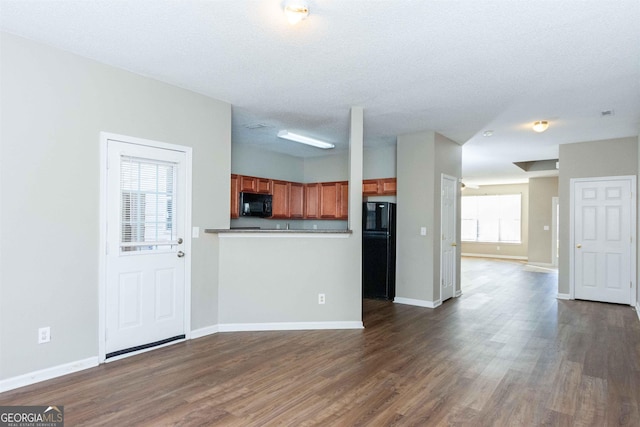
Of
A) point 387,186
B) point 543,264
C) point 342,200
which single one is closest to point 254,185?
point 342,200

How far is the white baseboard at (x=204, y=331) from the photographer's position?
13.4ft

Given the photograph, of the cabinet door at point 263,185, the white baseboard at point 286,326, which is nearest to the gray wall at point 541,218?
the cabinet door at point 263,185

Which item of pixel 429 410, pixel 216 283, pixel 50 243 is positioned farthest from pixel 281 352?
pixel 50 243

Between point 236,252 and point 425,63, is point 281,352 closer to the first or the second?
point 236,252

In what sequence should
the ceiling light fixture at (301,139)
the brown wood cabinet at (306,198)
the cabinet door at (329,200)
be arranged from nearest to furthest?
the ceiling light fixture at (301,139), the brown wood cabinet at (306,198), the cabinet door at (329,200)

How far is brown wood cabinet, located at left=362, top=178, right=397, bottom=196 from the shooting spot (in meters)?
6.47

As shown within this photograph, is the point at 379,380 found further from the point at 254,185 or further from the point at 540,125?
the point at 254,185

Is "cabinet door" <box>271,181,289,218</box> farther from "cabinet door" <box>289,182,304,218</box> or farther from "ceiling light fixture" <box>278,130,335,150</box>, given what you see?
"ceiling light fixture" <box>278,130,335,150</box>

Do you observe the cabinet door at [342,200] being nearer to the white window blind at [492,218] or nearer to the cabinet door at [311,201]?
the cabinet door at [311,201]

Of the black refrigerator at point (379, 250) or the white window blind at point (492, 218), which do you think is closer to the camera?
the black refrigerator at point (379, 250)

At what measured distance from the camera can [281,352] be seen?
367 cm

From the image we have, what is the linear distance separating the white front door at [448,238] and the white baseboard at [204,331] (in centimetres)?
346

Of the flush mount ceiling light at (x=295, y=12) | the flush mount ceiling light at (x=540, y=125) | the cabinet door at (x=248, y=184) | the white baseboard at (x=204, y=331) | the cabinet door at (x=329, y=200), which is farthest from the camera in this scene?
the cabinet door at (x=329, y=200)

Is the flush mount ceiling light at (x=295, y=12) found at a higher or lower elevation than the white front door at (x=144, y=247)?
higher
